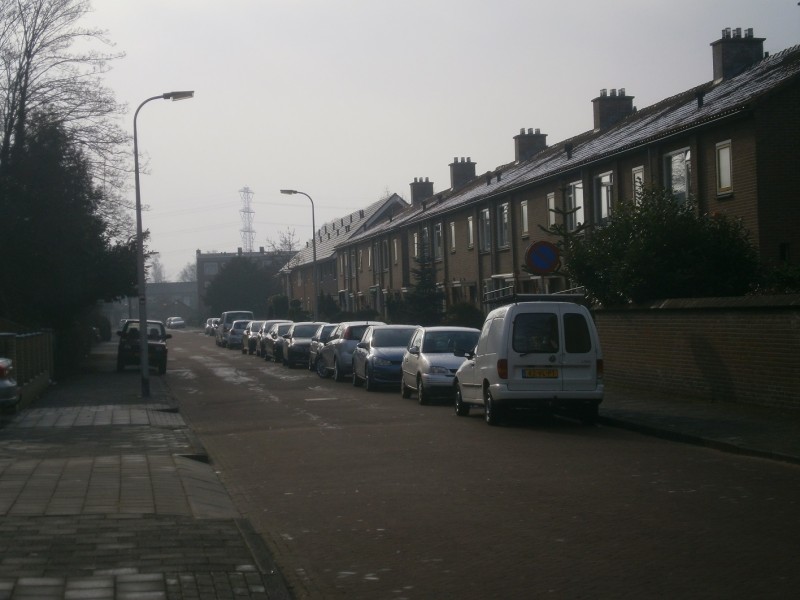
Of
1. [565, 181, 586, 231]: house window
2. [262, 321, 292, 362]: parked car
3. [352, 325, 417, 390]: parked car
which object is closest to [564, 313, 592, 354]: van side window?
[352, 325, 417, 390]: parked car

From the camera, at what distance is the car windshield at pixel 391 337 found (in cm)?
2595

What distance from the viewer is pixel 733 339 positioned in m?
17.4

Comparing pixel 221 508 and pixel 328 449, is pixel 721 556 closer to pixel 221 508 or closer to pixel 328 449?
pixel 221 508

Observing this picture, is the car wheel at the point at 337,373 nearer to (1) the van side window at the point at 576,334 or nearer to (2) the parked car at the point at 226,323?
(1) the van side window at the point at 576,334

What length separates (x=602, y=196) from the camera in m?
33.0

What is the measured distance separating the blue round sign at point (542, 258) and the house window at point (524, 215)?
57.7ft

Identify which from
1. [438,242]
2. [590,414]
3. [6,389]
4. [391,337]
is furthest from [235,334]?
[590,414]

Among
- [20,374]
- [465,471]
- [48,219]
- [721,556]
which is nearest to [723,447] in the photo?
[465,471]

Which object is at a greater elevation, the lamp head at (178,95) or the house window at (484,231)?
the lamp head at (178,95)

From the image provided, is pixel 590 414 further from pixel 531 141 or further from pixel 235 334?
pixel 235 334

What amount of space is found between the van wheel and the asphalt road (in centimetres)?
15

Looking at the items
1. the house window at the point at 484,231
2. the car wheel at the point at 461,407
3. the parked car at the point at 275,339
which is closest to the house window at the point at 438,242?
the house window at the point at 484,231

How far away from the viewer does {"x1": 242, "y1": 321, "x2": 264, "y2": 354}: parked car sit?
5034 cm

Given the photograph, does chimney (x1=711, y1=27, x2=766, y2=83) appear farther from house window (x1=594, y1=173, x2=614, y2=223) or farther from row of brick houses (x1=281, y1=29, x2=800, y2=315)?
house window (x1=594, y1=173, x2=614, y2=223)
